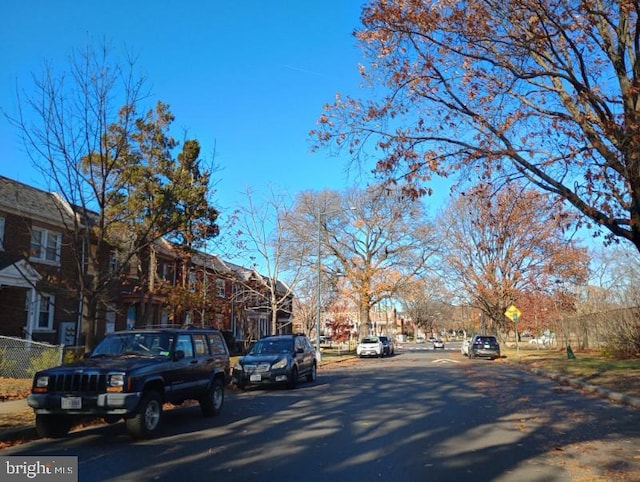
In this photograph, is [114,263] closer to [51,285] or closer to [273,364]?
[51,285]

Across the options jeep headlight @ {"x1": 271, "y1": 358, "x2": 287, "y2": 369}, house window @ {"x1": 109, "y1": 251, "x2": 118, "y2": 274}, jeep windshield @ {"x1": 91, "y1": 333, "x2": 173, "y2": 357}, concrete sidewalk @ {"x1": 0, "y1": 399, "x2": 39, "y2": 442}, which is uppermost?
house window @ {"x1": 109, "y1": 251, "x2": 118, "y2": 274}

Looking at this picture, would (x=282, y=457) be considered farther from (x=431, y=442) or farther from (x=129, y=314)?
(x=129, y=314)

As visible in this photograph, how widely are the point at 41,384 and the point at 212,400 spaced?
3.53m

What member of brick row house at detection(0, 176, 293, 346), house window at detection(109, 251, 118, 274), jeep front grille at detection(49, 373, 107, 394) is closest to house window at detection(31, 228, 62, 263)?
brick row house at detection(0, 176, 293, 346)

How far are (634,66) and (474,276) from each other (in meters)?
33.1

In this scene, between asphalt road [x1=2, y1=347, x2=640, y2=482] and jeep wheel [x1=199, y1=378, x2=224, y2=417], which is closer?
asphalt road [x1=2, y1=347, x2=640, y2=482]

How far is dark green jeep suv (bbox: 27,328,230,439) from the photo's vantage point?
8383 millimetres

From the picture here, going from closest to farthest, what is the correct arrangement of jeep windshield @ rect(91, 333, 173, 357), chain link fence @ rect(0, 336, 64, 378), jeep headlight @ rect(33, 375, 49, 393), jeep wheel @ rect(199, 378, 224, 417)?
jeep headlight @ rect(33, 375, 49, 393) < jeep windshield @ rect(91, 333, 173, 357) < jeep wheel @ rect(199, 378, 224, 417) < chain link fence @ rect(0, 336, 64, 378)

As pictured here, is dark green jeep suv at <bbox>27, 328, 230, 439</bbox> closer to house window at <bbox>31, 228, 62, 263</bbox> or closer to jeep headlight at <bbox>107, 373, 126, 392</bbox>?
jeep headlight at <bbox>107, 373, 126, 392</bbox>

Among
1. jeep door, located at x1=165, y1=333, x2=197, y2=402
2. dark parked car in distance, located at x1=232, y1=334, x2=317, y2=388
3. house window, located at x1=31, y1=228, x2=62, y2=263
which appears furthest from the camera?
house window, located at x1=31, y1=228, x2=62, y2=263

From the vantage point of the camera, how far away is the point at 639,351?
26375 millimetres

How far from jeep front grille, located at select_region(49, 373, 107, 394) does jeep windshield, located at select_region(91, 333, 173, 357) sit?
1.29 m

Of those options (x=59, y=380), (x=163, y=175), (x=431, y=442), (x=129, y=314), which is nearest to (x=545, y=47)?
(x=431, y=442)

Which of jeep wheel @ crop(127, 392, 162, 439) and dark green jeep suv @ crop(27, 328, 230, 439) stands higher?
dark green jeep suv @ crop(27, 328, 230, 439)
